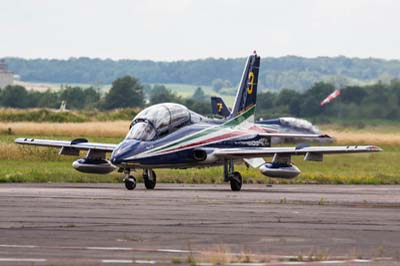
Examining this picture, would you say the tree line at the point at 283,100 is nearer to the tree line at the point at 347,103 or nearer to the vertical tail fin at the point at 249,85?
the tree line at the point at 347,103

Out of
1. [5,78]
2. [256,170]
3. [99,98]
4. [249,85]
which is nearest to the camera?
[249,85]

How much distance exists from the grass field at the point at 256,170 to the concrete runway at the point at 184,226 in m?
6.88

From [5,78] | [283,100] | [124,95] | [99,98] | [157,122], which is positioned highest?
[157,122]

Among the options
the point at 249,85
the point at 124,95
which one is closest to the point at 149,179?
the point at 249,85

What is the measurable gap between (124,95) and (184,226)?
8665cm

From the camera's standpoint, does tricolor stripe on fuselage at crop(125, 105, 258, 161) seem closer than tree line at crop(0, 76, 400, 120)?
Yes

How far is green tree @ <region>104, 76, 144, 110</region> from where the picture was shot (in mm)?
103750

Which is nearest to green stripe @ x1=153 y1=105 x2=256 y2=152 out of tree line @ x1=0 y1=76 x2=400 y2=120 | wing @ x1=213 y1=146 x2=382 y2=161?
wing @ x1=213 y1=146 x2=382 y2=161

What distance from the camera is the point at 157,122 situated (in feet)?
108

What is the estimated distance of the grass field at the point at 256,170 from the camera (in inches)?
1495

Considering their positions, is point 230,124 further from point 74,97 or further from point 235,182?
point 74,97

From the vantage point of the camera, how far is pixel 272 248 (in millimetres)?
16672

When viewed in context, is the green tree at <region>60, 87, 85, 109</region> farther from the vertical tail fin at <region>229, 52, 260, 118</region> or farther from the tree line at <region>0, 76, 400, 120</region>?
the vertical tail fin at <region>229, 52, 260, 118</region>

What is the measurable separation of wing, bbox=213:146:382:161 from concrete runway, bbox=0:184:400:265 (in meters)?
2.08
